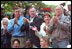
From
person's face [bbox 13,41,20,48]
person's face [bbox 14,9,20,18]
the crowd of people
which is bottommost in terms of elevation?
person's face [bbox 13,41,20,48]

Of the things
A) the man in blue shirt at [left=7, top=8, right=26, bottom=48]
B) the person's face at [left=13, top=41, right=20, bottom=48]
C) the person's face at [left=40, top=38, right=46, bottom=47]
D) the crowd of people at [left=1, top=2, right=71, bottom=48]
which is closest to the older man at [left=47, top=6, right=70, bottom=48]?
the crowd of people at [left=1, top=2, right=71, bottom=48]

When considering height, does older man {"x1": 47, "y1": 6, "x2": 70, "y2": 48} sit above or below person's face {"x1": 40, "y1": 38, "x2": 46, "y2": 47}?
above

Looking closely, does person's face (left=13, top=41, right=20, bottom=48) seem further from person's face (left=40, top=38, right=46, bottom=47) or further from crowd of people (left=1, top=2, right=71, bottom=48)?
person's face (left=40, top=38, right=46, bottom=47)

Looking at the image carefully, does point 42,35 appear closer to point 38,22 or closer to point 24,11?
point 38,22

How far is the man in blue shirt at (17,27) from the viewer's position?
20.3 ft

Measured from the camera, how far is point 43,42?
6.08 m

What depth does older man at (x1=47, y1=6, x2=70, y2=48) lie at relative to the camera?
5.94 meters

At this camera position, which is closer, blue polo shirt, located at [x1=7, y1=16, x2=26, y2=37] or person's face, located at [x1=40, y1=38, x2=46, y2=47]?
person's face, located at [x1=40, y1=38, x2=46, y2=47]

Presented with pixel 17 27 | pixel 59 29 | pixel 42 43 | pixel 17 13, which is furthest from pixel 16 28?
pixel 59 29

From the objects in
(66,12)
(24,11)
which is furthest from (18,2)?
(66,12)

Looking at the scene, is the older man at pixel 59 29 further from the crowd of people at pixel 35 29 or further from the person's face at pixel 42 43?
the person's face at pixel 42 43

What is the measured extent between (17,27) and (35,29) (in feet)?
1.46

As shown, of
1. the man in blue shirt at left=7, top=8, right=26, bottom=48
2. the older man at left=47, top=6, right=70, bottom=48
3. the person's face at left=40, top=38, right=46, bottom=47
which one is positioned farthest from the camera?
the man in blue shirt at left=7, top=8, right=26, bottom=48

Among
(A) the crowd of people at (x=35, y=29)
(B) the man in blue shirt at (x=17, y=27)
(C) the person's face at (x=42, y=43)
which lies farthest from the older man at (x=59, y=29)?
(B) the man in blue shirt at (x=17, y=27)
